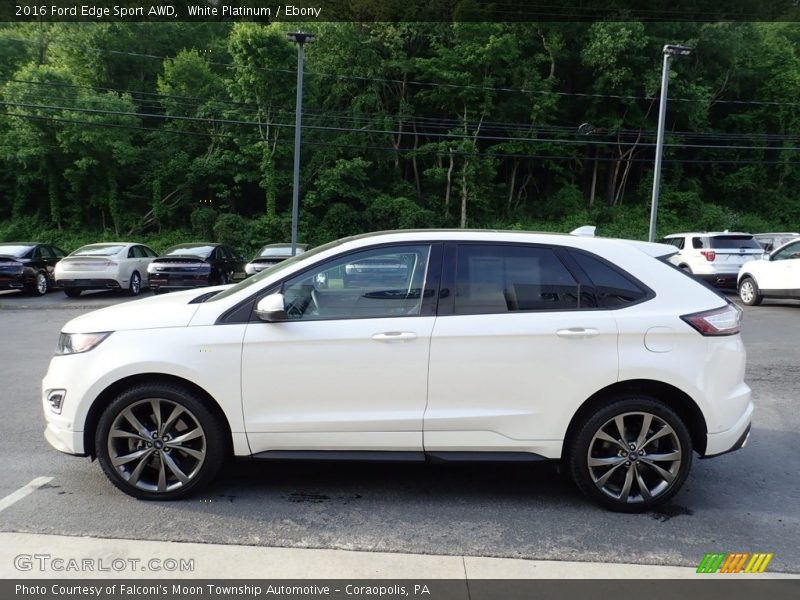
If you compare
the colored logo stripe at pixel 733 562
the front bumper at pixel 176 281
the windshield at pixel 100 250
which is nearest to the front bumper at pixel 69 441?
the colored logo stripe at pixel 733 562

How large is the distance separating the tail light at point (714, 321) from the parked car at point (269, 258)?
12340 millimetres

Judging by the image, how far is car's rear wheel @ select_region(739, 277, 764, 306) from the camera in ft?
45.6

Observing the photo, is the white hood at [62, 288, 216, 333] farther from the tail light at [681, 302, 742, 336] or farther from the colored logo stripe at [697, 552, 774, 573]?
the colored logo stripe at [697, 552, 774, 573]

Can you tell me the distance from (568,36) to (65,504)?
38.9m

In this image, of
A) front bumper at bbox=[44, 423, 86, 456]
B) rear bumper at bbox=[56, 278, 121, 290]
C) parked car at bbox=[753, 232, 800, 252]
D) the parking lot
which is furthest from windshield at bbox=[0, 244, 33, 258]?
parked car at bbox=[753, 232, 800, 252]

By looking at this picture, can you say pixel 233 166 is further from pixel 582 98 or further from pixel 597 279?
pixel 597 279

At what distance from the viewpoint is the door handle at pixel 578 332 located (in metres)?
3.64

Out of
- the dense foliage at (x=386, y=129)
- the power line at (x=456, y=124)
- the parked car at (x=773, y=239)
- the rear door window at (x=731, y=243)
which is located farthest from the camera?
the power line at (x=456, y=124)

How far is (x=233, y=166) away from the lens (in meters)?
32.7

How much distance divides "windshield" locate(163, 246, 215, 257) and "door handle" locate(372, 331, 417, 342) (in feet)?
46.7

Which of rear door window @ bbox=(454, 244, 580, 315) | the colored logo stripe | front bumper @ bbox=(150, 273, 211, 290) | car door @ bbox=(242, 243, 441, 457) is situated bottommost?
front bumper @ bbox=(150, 273, 211, 290)

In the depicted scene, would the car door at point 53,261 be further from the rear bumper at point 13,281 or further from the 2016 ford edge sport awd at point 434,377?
the 2016 ford edge sport awd at point 434,377

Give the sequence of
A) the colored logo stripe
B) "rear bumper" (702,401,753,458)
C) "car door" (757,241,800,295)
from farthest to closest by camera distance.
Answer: "car door" (757,241,800,295), "rear bumper" (702,401,753,458), the colored logo stripe

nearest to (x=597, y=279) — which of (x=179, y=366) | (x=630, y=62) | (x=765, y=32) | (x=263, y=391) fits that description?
(x=263, y=391)
